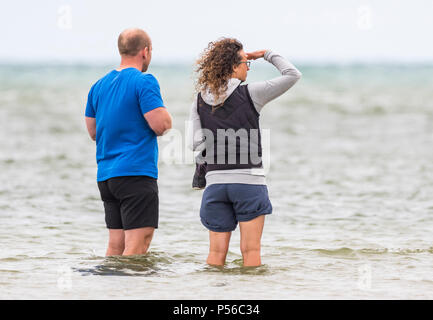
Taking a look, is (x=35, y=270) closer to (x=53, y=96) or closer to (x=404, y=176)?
(x=404, y=176)

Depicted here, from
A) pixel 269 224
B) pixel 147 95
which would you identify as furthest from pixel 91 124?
pixel 269 224

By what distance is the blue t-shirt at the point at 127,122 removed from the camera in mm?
4574

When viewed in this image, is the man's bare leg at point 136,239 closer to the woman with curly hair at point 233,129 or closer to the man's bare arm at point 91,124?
the woman with curly hair at point 233,129

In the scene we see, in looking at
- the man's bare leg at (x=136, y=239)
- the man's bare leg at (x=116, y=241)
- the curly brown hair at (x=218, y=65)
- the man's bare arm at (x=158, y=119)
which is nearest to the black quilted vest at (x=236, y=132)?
the curly brown hair at (x=218, y=65)

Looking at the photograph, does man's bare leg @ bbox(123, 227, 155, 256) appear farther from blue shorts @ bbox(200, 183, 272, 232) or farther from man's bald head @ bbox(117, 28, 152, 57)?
man's bald head @ bbox(117, 28, 152, 57)

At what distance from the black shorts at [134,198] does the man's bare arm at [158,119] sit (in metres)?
0.36

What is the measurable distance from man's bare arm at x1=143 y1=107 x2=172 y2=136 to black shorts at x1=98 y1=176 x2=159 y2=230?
36 centimetres

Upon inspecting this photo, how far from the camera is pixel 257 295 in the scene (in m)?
4.44

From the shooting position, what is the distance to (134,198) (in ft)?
15.4

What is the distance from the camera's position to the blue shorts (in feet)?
15.1

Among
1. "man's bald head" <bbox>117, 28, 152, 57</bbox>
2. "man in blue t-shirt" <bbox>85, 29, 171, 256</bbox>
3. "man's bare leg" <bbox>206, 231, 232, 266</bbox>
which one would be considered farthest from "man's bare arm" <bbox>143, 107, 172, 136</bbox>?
"man's bare leg" <bbox>206, 231, 232, 266</bbox>

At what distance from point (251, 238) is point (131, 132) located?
1.06 meters

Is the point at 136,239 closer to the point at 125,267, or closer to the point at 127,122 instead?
the point at 125,267
